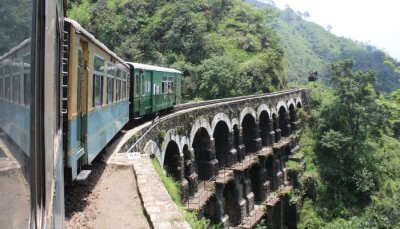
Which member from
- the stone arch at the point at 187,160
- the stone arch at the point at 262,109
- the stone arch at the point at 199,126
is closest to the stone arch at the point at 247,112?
the stone arch at the point at 262,109

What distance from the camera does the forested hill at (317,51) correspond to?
7534cm

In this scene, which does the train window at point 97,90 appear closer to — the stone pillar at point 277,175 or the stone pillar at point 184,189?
the stone pillar at point 184,189

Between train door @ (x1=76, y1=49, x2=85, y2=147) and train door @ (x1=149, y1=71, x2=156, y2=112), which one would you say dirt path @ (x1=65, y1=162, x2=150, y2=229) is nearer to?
train door @ (x1=76, y1=49, x2=85, y2=147)

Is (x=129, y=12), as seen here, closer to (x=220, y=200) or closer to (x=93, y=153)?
(x=220, y=200)

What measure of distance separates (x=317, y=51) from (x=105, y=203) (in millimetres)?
109446

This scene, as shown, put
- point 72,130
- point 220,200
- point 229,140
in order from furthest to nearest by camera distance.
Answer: point 229,140 < point 220,200 < point 72,130

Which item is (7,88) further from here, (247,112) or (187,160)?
(247,112)

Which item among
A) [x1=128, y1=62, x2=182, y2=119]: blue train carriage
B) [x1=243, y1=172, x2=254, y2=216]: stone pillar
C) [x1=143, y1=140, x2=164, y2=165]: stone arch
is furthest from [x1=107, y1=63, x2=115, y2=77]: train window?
[x1=243, y1=172, x2=254, y2=216]: stone pillar

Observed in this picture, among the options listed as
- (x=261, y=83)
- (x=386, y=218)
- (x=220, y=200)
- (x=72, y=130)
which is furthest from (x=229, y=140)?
(x=261, y=83)

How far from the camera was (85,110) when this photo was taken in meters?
5.57

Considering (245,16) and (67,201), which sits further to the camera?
(245,16)

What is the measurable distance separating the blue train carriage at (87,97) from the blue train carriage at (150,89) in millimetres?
2954

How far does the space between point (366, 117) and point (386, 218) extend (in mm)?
6945

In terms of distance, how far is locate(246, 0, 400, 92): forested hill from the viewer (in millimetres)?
75338
